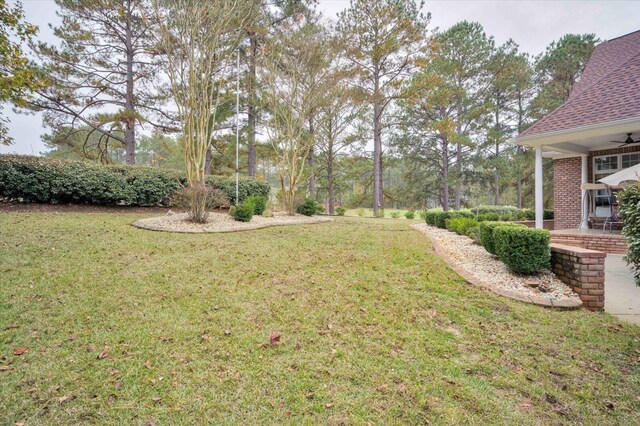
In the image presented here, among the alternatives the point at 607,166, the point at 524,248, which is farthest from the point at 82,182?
the point at 607,166

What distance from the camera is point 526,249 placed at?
4.01 m

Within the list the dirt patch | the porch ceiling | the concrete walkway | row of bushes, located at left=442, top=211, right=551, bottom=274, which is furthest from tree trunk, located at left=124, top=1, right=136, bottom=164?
the concrete walkway

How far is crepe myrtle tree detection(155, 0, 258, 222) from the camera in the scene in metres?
7.35

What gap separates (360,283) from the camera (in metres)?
3.84

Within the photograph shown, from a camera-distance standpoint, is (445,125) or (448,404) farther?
(445,125)

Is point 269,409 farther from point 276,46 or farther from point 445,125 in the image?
point 445,125

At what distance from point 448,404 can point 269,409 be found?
1.14 meters

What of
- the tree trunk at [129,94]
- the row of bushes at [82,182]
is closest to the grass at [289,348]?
the row of bushes at [82,182]

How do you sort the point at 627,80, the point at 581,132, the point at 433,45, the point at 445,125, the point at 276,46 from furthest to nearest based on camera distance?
1. the point at 445,125
2. the point at 433,45
3. the point at 276,46
4. the point at 627,80
5. the point at 581,132

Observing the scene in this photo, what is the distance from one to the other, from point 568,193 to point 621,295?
741 cm

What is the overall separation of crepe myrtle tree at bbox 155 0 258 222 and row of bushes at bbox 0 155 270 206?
3.88 ft

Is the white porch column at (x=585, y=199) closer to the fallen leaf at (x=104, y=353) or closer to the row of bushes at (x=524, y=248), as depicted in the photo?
the row of bushes at (x=524, y=248)

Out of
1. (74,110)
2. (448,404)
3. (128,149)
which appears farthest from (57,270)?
(74,110)

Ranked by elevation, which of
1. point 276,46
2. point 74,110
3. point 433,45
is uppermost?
point 433,45
